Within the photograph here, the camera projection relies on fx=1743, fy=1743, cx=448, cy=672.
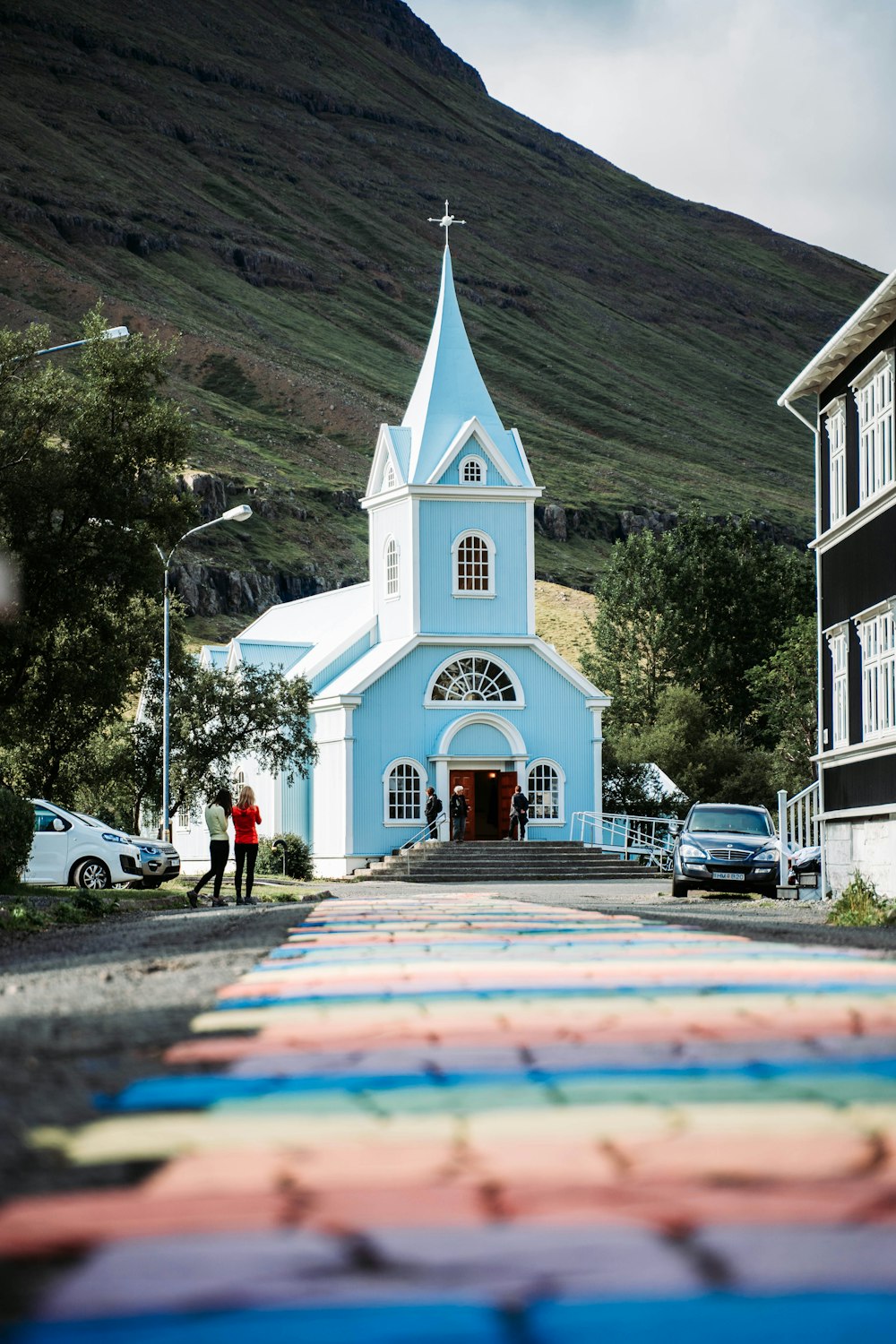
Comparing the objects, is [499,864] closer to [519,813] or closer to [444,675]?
[519,813]

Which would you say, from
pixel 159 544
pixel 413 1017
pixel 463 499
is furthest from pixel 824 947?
pixel 463 499

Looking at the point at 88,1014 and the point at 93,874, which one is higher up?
the point at 93,874

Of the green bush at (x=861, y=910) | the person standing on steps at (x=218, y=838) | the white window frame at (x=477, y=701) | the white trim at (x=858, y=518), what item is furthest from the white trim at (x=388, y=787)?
the green bush at (x=861, y=910)

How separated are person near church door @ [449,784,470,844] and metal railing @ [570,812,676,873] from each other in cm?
355

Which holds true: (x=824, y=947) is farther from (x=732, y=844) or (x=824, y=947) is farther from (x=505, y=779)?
(x=505, y=779)

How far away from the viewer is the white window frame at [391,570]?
49969 mm

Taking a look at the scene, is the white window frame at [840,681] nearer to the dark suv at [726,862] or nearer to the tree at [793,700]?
the dark suv at [726,862]

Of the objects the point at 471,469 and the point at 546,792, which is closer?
the point at 546,792

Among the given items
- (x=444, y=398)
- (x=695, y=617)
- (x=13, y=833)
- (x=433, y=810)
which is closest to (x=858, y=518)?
(x=13, y=833)

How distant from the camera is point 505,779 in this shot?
48406 mm

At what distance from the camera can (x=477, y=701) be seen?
48.5 m

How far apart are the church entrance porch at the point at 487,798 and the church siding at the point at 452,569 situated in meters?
4.00

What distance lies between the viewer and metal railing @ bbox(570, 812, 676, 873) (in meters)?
47.3

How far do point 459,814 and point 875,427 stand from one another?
77.5 feet
